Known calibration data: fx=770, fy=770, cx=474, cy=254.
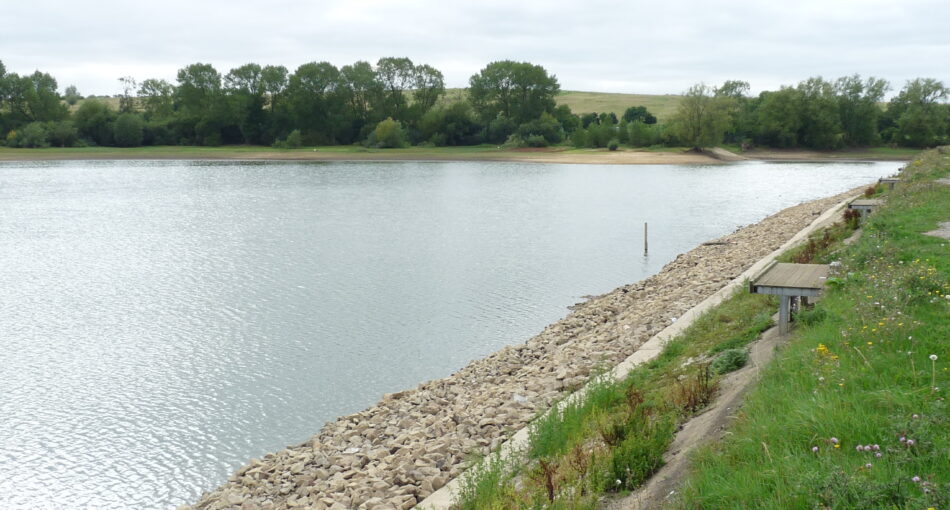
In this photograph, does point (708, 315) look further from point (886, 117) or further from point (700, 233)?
point (886, 117)

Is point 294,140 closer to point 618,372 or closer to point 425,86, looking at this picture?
point 425,86

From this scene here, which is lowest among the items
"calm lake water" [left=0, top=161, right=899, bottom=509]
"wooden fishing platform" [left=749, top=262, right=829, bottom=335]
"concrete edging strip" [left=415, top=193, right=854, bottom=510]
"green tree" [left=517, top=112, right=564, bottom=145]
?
"calm lake water" [left=0, top=161, right=899, bottom=509]

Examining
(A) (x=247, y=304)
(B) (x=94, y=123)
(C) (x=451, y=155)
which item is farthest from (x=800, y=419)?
(B) (x=94, y=123)

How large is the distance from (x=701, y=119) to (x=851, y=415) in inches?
3458

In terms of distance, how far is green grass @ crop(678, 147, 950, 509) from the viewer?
4145 mm

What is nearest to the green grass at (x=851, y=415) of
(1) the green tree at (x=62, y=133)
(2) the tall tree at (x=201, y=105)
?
(2) the tall tree at (x=201, y=105)

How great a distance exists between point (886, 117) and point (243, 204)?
3271 inches

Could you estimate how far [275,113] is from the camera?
10006 cm

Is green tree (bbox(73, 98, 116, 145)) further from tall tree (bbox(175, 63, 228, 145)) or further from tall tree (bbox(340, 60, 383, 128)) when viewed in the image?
tall tree (bbox(340, 60, 383, 128))

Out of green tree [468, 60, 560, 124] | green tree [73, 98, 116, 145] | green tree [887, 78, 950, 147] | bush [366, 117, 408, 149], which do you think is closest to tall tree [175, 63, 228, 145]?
green tree [73, 98, 116, 145]

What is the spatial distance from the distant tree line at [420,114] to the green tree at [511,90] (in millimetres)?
144

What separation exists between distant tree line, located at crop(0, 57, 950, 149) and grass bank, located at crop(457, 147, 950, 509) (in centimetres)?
8456

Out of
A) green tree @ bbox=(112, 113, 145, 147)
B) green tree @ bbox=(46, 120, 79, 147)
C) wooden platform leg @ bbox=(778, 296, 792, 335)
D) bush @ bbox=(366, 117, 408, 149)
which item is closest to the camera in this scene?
wooden platform leg @ bbox=(778, 296, 792, 335)

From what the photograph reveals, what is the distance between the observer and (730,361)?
303 inches
